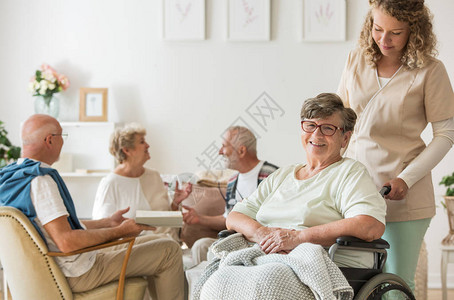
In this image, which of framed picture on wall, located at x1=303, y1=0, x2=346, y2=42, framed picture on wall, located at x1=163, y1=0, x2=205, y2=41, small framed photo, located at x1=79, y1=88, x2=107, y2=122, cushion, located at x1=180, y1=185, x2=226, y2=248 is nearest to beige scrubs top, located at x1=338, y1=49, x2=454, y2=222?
cushion, located at x1=180, y1=185, x2=226, y2=248

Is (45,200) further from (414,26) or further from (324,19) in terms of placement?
(324,19)

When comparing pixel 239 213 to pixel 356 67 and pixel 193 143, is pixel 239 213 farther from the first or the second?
pixel 193 143

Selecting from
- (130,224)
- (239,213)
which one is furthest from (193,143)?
(239,213)

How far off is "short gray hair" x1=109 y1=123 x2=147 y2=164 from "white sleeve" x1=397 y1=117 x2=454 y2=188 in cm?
201

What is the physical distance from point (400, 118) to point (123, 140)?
78.5 inches

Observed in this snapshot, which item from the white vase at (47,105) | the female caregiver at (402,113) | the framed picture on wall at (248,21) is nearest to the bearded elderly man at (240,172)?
the female caregiver at (402,113)

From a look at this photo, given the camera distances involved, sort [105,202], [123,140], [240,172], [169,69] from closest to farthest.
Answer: [240,172] → [105,202] → [123,140] → [169,69]

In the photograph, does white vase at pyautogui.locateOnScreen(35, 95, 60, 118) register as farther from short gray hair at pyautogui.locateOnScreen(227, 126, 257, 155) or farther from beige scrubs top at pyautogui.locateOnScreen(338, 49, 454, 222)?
beige scrubs top at pyautogui.locateOnScreen(338, 49, 454, 222)

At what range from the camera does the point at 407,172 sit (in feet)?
7.06

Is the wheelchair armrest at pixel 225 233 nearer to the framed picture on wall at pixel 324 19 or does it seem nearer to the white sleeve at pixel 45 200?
the white sleeve at pixel 45 200

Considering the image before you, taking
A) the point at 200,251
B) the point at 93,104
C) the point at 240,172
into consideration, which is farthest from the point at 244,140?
the point at 93,104

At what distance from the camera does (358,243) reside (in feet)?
6.22

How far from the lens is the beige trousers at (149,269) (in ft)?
8.68

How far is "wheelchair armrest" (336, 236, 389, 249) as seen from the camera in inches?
73.4
